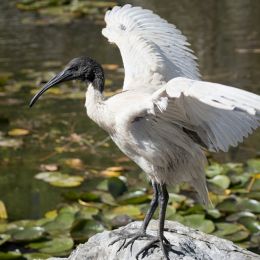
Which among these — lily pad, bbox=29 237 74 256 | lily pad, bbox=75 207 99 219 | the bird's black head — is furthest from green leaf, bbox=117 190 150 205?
the bird's black head

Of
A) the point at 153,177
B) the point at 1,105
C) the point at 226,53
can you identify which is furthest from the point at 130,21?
the point at 226,53

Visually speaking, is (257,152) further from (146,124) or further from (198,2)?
(198,2)

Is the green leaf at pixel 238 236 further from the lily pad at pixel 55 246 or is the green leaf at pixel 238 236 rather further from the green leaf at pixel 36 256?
the green leaf at pixel 36 256

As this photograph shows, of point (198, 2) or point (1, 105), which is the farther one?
point (198, 2)

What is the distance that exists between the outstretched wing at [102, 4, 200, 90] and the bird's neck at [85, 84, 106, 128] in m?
0.28

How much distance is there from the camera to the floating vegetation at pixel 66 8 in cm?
1291

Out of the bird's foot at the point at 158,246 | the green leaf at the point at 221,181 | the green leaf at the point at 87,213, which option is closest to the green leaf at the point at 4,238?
the green leaf at the point at 87,213

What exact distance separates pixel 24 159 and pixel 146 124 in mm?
3691

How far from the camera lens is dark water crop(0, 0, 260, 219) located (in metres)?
7.32

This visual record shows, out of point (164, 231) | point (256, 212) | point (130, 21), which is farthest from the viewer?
point (256, 212)

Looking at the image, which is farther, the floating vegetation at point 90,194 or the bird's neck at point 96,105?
the floating vegetation at point 90,194

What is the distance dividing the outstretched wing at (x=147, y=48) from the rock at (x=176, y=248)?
0.85m

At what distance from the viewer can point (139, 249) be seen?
4352 millimetres

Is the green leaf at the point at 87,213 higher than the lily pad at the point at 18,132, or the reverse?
the green leaf at the point at 87,213
